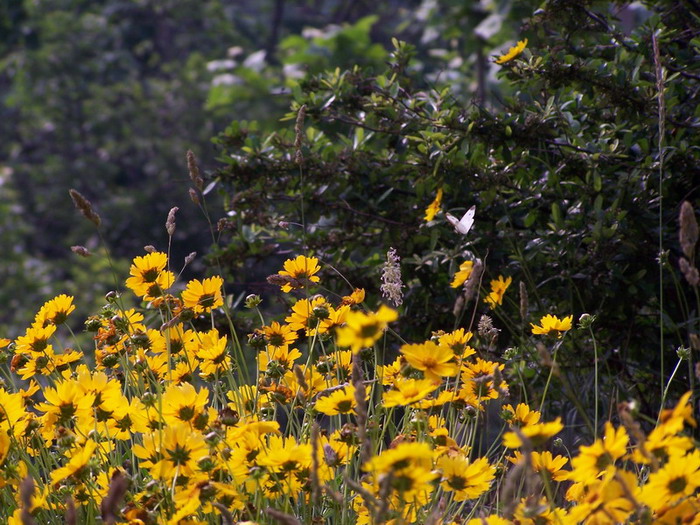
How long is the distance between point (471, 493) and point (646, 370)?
1.24 metres

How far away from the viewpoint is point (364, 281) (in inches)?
109

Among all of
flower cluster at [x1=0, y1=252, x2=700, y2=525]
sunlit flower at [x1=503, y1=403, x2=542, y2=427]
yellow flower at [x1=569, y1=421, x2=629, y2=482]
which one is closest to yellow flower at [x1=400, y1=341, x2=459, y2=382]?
flower cluster at [x1=0, y1=252, x2=700, y2=525]

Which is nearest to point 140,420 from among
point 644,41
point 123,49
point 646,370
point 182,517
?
point 182,517

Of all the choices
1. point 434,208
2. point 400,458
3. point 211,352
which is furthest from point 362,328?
point 434,208

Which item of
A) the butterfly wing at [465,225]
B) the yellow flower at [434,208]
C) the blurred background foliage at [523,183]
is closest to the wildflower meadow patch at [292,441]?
the butterfly wing at [465,225]

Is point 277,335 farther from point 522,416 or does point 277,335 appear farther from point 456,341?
point 522,416

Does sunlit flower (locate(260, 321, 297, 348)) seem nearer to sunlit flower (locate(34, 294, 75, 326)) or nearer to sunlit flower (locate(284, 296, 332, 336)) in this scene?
sunlit flower (locate(284, 296, 332, 336))

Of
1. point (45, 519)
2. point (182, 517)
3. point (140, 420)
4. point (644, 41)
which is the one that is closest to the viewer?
point (182, 517)

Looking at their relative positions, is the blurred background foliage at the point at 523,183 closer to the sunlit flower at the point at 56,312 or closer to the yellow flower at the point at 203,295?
the yellow flower at the point at 203,295

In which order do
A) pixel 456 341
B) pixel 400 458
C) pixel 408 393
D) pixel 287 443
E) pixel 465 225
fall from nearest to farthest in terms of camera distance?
pixel 400 458 < pixel 408 393 < pixel 287 443 < pixel 456 341 < pixel 465 225

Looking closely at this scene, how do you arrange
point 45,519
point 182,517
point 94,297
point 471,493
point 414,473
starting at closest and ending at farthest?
point 414,473 → point 182,517 → point 471,493 → point 45,519 → point 94,297

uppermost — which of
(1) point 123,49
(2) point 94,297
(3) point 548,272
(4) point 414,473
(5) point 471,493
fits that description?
(4) point 414,473

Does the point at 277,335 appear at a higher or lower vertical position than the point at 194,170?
lower

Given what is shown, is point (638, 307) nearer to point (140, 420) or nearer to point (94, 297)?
point (140, 420)
